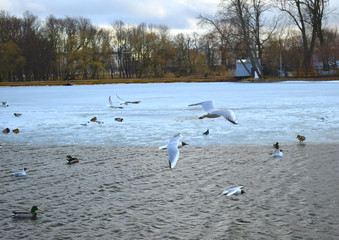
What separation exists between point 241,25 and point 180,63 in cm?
3360

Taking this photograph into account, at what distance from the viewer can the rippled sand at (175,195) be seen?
493cm

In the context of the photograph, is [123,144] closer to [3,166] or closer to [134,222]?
[3,166]

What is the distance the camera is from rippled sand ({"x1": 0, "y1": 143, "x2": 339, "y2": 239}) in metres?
4.93

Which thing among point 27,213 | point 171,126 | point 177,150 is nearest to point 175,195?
point 177,150

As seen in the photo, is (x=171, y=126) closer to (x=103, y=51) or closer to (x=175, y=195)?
(x=175, y=195)

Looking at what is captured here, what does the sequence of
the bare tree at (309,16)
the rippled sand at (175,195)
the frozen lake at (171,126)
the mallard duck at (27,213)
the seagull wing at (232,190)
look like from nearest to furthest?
the rippled sand at (175,195)
the mallard duck at (27,213)
the seagull wing at (232,190)
the frozen lake at (171,126)
the bare tree at (309,16)

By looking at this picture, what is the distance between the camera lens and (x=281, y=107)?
51.4 feet

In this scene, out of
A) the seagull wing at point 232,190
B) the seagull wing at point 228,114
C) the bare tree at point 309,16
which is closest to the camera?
the seagull wing at point 232,190

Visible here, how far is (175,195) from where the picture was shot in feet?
20.0

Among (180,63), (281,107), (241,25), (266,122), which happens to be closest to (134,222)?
(266,122)

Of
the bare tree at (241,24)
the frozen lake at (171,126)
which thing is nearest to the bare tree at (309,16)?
the bare tree at (241,24)

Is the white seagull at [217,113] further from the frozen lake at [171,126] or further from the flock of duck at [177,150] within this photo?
the frozen lake at [171,126]

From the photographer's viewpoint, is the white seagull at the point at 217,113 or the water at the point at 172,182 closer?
the water at the point at 172,182

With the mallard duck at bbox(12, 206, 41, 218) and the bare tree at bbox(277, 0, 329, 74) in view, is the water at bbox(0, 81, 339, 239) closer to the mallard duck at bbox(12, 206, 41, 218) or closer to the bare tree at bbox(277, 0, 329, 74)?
the mallard duck at bbox(12, 206, 41, 218)
